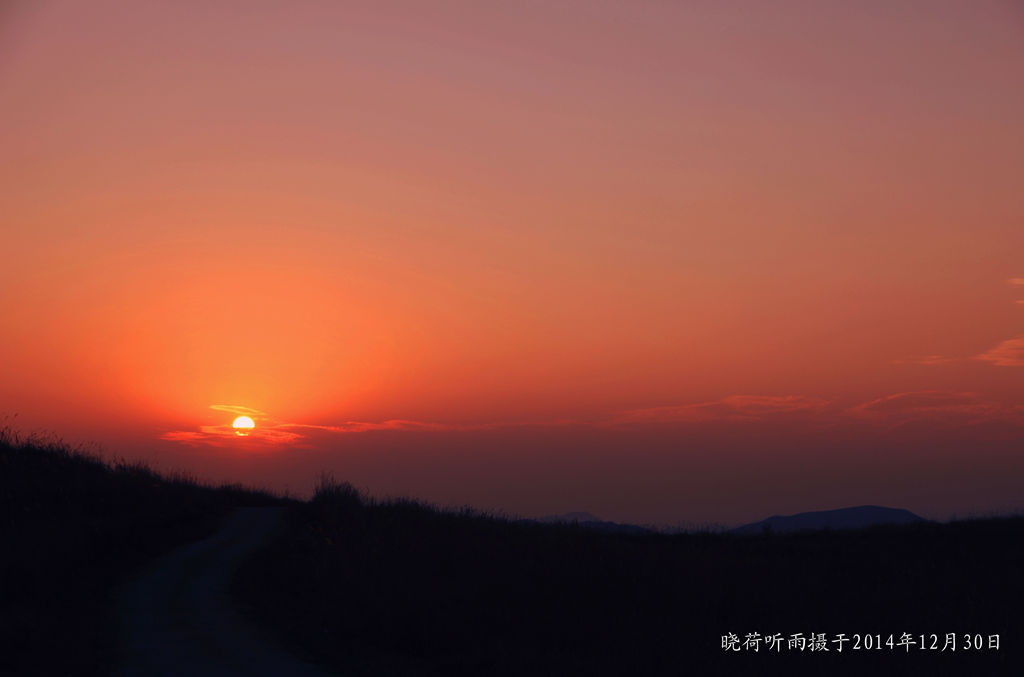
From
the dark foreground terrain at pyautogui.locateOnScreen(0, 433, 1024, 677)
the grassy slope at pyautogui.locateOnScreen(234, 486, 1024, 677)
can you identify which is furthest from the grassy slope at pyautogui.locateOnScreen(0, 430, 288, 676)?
the grassy slope at pyautogui.locateOnScreen(234, 486, 1024, 677)

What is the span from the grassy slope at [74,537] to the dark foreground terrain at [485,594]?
74 millimetres

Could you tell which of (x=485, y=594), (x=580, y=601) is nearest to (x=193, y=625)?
(x=485, y=594)

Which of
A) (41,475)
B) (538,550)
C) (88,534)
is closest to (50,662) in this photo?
(88,534)

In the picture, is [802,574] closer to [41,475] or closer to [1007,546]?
[1007,546]

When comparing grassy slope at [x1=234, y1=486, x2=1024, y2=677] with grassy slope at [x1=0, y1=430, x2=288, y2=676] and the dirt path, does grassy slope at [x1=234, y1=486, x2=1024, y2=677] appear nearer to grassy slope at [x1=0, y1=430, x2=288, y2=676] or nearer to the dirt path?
the dirt path

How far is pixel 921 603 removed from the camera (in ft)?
61.3

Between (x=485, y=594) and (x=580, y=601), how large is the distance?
209 cm

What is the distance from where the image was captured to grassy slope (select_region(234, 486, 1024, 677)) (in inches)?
579

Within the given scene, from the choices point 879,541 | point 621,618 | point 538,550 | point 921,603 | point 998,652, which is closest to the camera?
point 998,652

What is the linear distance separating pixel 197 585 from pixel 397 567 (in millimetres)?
4812

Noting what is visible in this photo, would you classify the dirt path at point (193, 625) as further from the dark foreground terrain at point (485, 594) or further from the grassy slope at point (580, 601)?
the grassy slope at point (580, 601)

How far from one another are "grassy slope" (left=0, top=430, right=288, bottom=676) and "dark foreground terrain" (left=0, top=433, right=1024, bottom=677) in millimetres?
74

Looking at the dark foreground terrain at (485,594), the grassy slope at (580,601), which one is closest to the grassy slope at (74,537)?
the dark foreground terrain at (485,594)

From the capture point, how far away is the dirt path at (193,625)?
13.5 meters
